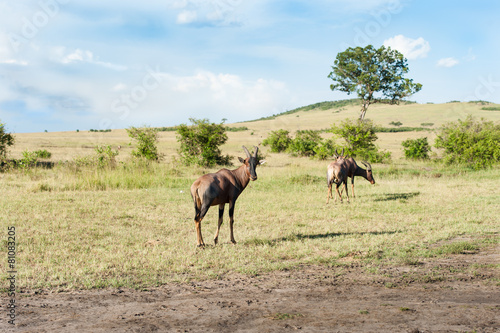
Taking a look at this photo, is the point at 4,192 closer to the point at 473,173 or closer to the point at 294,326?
the point at 294,326

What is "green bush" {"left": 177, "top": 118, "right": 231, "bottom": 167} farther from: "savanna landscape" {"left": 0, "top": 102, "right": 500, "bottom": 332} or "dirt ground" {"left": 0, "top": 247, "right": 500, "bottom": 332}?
"dirt ground" {"left": 0, "top": 247, "right": 500, "bottom": 332}

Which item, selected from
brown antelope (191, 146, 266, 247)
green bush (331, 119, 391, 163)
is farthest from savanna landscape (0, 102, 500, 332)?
green bush (331, 119, 391, 163)

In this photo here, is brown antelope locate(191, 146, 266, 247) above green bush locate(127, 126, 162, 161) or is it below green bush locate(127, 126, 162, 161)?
below

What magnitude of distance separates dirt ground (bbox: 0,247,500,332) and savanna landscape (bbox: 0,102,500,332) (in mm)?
25

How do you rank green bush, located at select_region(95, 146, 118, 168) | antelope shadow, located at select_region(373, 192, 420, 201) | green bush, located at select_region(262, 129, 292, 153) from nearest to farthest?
antelope shadow, located at select_region(373, 192, 420, 201) → green bush, located at select_region(95, 146, 118, 168) → green bush, located at select_region(262, 129, 292, 153)

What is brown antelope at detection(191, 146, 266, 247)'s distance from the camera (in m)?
8.84

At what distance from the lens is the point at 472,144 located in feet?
93.9

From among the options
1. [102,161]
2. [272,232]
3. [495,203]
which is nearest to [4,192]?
[102,161]

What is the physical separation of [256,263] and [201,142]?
2046 cm

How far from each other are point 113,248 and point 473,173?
74.2 feet

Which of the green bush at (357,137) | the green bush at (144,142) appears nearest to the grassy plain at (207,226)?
the green bush at (144,142)

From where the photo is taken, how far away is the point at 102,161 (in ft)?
72.3

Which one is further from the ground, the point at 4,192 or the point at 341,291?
the point at 4,192

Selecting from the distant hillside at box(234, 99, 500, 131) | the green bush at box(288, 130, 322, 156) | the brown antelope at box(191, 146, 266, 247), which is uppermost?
the distant hillside at box(234, 99, 500, 131)
